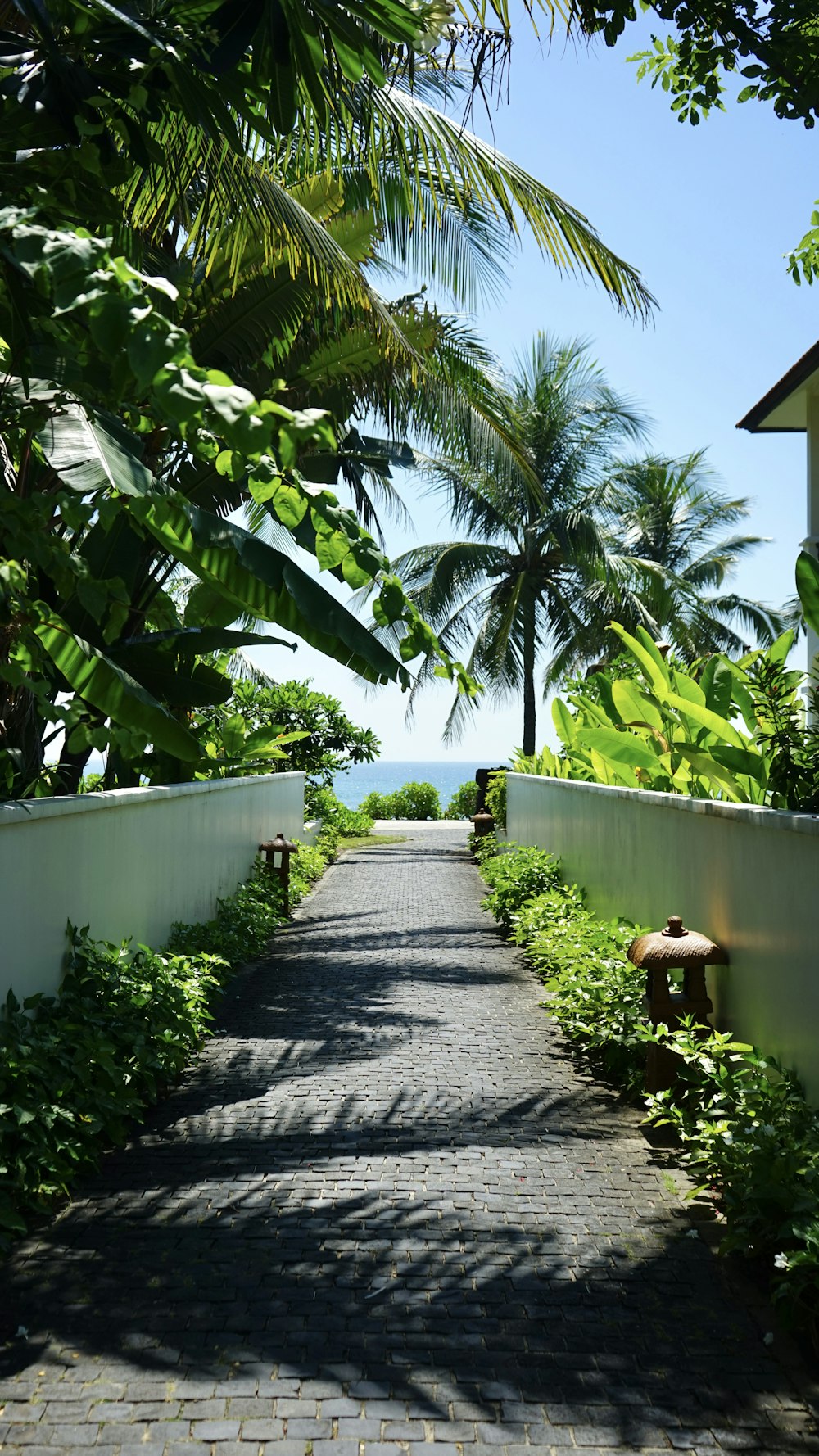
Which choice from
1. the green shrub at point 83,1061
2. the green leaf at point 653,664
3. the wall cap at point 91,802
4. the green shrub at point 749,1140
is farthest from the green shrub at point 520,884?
the green shrub at point 749,1140

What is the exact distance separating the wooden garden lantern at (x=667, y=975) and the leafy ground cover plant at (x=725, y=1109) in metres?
0.09

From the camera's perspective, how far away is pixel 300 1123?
17.9ft

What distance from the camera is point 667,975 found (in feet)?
18.1

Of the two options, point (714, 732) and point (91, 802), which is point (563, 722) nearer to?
point (714, 732)

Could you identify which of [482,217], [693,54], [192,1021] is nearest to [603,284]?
[693,54]

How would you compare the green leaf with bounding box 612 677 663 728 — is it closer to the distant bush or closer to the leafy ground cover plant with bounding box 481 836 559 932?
the leafy ground cover plant with bounding box 481 836 559 932

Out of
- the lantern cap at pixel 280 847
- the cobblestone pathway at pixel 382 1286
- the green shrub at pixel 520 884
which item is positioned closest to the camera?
the cobblestone pathway at pixel 382 1286

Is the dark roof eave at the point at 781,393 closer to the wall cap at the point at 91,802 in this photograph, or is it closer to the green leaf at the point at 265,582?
the wall cap at the point at 91,802

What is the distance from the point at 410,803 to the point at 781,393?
20903 millimetres

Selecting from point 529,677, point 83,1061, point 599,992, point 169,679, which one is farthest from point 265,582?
point 529,677

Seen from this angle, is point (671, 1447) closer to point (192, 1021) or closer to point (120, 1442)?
point (120, 1442)

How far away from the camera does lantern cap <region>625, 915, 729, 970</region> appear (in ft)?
17.9

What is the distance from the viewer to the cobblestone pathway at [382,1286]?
299cm

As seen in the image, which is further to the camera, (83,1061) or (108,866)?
(108,866)
